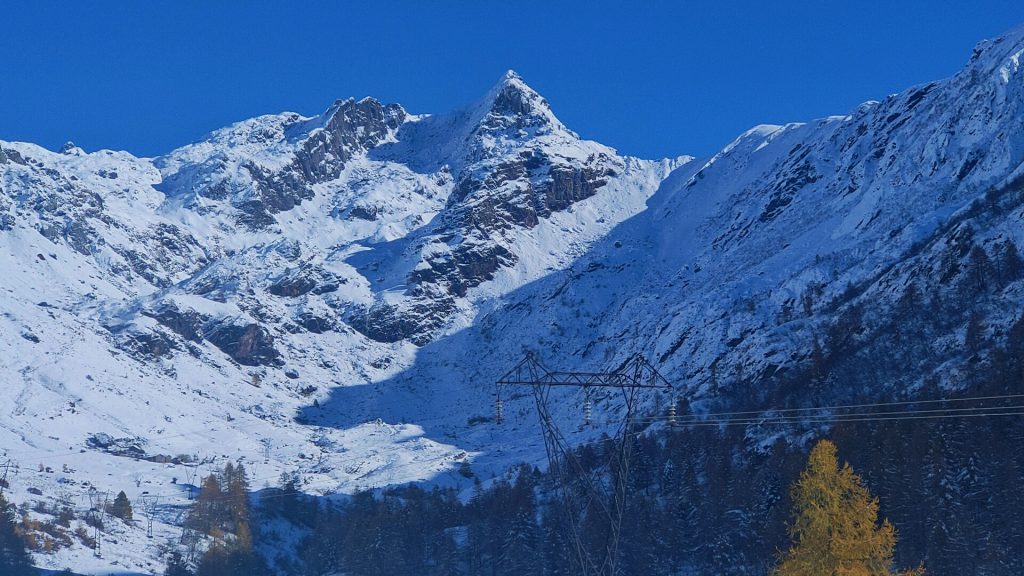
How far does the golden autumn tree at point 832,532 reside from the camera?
173 feet

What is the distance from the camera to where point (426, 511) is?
516 ft

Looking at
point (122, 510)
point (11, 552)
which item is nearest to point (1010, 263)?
point (11, 552)

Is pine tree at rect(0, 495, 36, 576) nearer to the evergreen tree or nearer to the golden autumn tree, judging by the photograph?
the golden autumn tree

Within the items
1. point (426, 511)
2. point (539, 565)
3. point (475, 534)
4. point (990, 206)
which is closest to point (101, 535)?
point (426, 511)

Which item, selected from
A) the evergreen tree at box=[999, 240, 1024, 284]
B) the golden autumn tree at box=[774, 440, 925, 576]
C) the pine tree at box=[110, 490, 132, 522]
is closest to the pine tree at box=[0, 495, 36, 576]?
the pine tree at box=[110, 490, 132, 522]

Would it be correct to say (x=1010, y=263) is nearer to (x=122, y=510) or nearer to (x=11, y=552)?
(x=11, y=552)

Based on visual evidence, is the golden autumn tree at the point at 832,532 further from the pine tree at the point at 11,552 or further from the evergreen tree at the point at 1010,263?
the pine tree at the point at 11,552

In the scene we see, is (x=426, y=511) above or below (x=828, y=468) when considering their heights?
above

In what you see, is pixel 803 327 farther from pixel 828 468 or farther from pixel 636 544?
pixel 828 468

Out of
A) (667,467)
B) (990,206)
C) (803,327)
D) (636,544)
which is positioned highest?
(990,206)

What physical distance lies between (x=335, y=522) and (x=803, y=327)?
236 ft

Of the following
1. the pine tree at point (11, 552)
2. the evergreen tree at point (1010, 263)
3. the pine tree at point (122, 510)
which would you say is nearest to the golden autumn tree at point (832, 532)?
the evergreen tree at point (1010, 263)

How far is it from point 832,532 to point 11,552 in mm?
106575

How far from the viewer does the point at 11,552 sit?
13112 cm
